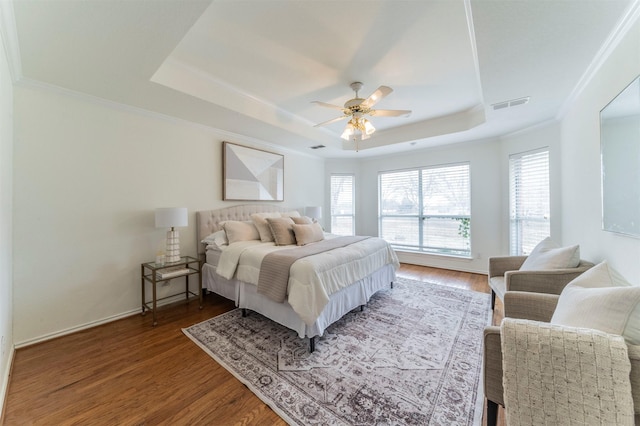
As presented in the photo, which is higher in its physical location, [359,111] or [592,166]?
[359,111]

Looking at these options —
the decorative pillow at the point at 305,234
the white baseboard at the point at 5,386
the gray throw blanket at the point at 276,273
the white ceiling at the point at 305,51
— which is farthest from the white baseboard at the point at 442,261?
the white baseboard at the point at 5,386

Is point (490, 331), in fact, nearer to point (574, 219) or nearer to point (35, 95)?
point (574, 219)

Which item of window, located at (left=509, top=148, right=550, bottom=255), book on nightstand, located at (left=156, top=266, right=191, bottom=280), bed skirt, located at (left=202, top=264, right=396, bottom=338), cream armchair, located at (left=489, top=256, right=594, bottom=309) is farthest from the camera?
window, located at (left=509, top=148, right=550, bottom=255)

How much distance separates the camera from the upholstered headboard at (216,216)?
3.40 metres

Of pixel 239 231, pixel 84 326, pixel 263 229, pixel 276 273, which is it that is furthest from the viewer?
pixel 263 229

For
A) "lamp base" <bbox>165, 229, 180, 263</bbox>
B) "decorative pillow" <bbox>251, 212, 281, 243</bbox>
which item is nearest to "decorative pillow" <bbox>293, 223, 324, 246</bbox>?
"decorative pillow" <bbox>251, 212, 281, 243</bbox>

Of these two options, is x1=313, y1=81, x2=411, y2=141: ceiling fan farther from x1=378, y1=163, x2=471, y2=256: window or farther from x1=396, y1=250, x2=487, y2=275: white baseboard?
x1=396, y1=250, x2=487, y2=275: white baseboard

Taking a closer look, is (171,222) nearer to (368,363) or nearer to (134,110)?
(134,110)

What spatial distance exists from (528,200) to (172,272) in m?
5.26

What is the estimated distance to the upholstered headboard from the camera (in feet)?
11.2

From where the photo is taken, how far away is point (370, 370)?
187 cm

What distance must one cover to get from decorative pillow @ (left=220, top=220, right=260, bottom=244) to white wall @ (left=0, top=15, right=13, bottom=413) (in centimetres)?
184

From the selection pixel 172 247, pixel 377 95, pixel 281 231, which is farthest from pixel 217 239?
pixel 377 95

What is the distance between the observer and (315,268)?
2156mm
